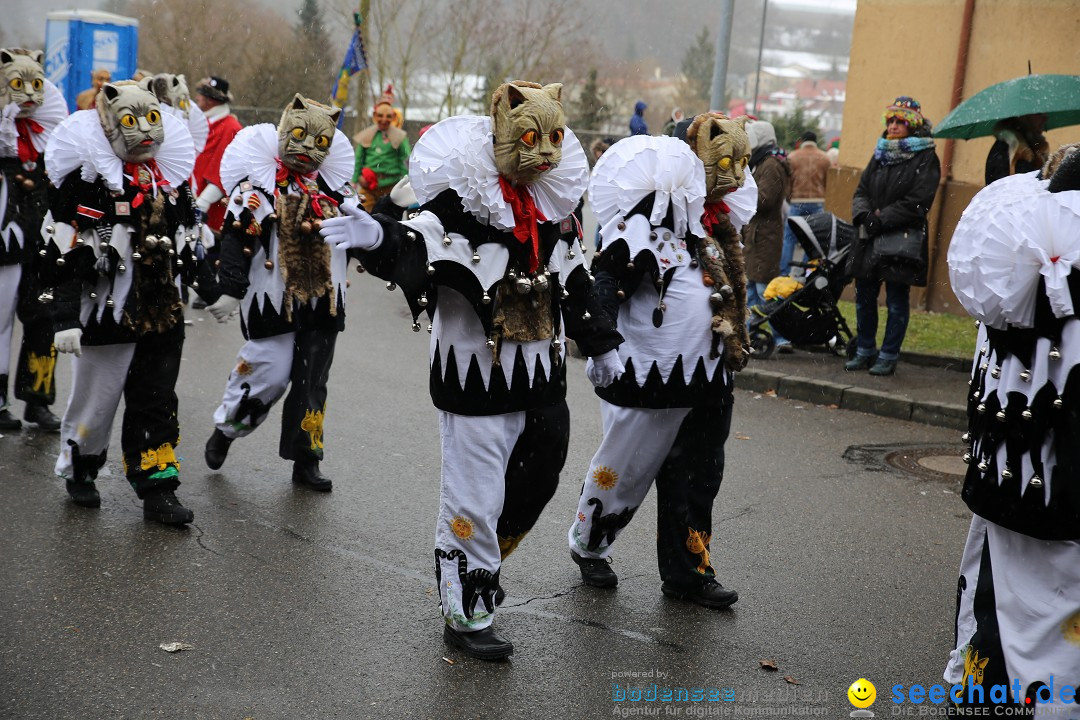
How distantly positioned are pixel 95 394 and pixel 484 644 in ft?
8.02

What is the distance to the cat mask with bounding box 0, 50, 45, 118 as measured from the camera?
6.56 meters

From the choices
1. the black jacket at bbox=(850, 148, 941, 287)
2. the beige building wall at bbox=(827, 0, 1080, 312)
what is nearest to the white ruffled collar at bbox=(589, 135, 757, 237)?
the black jacket at bbox=(850, 148, 941, 287)

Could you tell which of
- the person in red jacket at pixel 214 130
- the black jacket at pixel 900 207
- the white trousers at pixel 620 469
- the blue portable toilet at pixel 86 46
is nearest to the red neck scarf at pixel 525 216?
the white trousers at pixel 620 469

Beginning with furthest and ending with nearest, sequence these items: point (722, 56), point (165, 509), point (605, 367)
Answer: point (722, 56), point (165, 509), point (605, 367)

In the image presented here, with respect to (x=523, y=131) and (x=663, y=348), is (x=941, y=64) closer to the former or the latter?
(x=663, y=348)

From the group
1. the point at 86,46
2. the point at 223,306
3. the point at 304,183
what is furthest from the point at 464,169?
the point at 86,46

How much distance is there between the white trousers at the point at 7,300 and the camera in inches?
263

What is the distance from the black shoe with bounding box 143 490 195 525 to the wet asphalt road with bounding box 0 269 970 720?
0.25ft

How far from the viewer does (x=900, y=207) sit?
9203 mm

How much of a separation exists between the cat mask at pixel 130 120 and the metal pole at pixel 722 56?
737 centimetres

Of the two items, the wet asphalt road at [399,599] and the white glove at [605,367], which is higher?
the white glove at [605,367]

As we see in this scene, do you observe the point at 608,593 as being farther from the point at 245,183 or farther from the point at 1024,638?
the point at 245,183

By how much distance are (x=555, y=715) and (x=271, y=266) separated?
3028 millimetres

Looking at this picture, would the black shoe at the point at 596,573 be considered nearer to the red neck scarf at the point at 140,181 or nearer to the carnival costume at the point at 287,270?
the carnival costume at the point at 287,270
